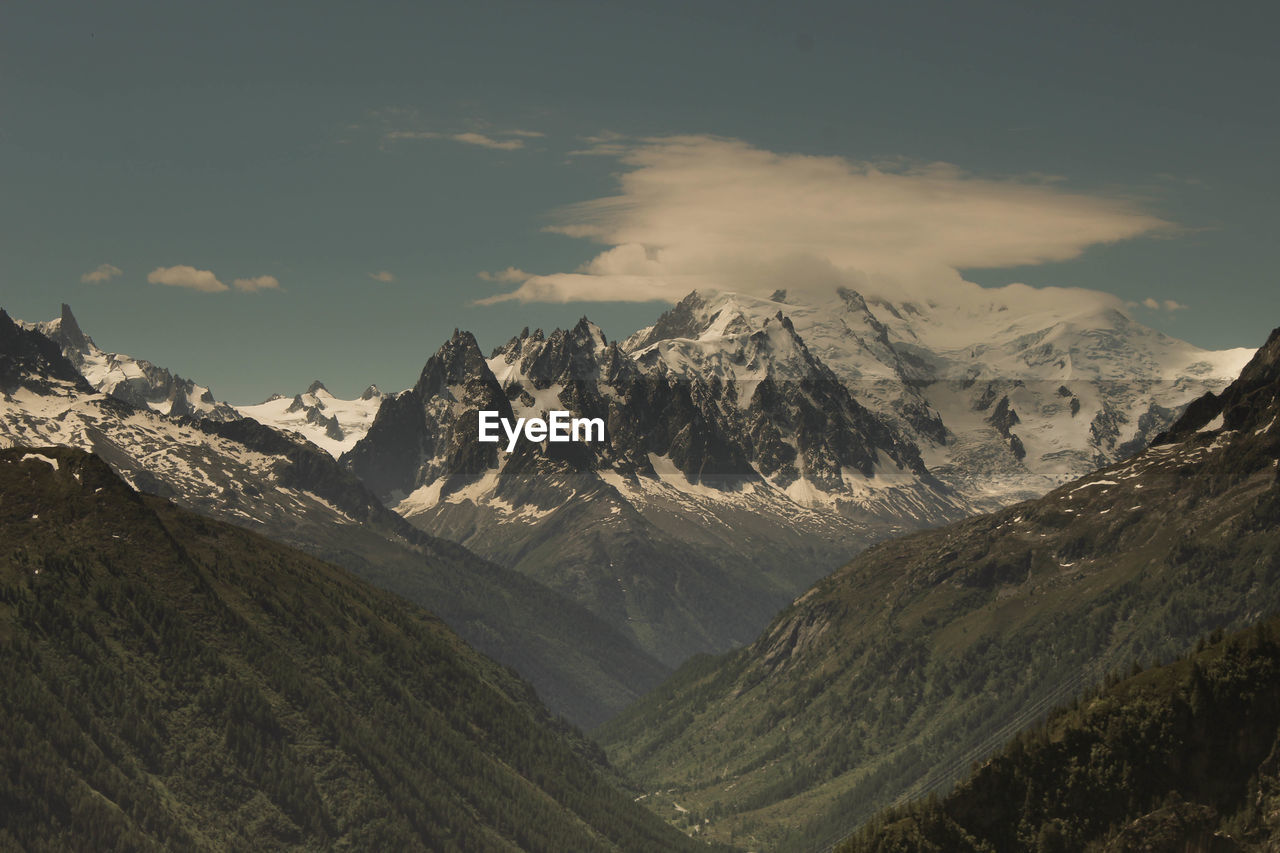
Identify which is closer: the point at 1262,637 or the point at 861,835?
the point at 1262,637

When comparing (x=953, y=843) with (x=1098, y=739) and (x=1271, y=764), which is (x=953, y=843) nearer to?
(x=1098, y=739)

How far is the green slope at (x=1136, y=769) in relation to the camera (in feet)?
538

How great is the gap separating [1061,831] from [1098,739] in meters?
10.2

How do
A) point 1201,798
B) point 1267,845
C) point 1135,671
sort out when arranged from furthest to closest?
point 1135,671 → point 1201,798 → point 1267,845

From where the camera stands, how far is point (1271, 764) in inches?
6398

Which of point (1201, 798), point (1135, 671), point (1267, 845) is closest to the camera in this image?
point (1267, 845)

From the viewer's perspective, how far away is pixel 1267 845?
508 ft

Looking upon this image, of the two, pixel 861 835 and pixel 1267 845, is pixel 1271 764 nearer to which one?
pixel 1267 845

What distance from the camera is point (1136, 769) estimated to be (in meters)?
169

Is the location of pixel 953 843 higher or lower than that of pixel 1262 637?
lower

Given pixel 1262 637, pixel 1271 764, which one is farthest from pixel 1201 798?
pixel 1262 637

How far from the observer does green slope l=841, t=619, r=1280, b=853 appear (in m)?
164

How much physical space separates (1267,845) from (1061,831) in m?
20.6

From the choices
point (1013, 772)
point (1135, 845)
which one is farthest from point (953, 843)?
point (1135, 845)
